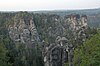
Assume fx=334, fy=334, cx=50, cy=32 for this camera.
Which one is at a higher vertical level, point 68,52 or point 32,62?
point 68,52

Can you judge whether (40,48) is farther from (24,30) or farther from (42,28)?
(42,28)

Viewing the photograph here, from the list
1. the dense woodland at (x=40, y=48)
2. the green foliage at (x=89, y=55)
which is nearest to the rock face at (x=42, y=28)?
the dense woodland at (x=40, y=48)

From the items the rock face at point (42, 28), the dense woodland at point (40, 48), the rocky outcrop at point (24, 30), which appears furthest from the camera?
the rocky outcrop at point (24, 30)

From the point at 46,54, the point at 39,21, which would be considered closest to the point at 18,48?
the point at 46,54

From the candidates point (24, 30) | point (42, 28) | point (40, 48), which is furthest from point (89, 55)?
point (42, 28)

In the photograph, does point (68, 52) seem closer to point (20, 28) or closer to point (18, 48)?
point (18, 48)

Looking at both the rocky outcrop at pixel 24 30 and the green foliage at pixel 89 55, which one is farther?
the rocky outcrop at pixel 24 30

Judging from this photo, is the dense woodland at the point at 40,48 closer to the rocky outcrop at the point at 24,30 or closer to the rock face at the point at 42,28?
the rock face at the point at 42,28

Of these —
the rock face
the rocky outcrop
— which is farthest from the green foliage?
the rocky outcrop
